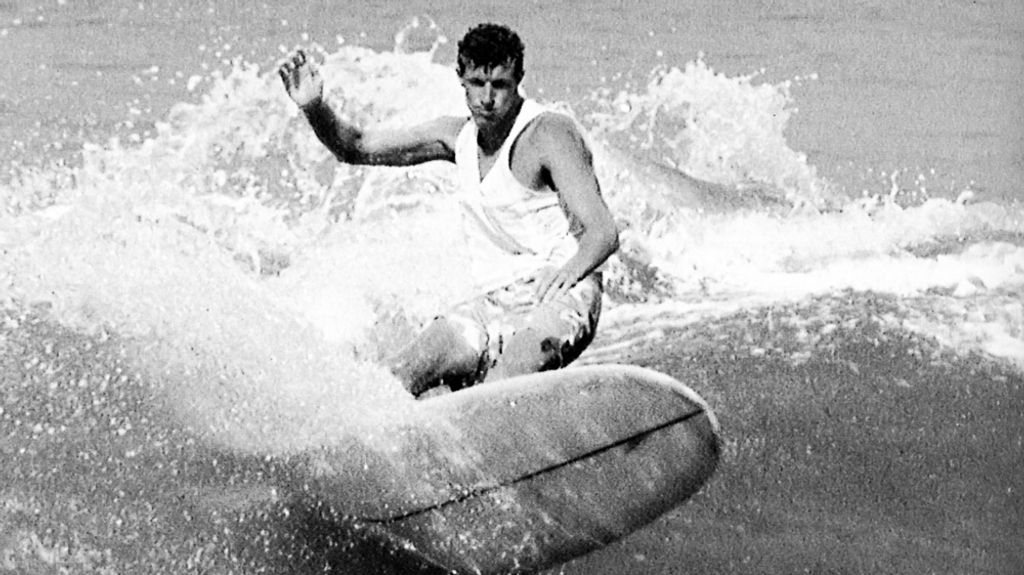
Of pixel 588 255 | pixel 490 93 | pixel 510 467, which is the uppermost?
pixel 490 93

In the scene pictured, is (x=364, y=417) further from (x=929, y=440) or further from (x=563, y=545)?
(x=929, y=440)

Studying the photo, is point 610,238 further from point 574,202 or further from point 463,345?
point 463,345

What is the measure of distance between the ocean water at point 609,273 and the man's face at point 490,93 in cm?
10

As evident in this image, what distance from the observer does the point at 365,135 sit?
7.77 feet

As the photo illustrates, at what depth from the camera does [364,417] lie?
2189 millimetres

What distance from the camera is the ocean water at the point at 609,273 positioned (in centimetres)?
226

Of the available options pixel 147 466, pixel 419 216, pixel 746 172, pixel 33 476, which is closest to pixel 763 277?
pixel 746 172

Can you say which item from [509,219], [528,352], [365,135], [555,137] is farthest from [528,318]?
[365,135]

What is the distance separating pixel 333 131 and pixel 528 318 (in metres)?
0.43

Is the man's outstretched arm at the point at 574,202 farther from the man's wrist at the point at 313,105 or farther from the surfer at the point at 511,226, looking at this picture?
the man's wrist at the point at 313,105

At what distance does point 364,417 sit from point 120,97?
67 cm

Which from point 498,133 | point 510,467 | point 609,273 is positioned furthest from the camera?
point 609,273

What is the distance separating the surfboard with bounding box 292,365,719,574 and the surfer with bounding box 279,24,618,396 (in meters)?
0.09

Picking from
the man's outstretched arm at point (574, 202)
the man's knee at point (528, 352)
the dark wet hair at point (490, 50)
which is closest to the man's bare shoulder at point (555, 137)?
the man's outstretched arm at point (574, 202)
